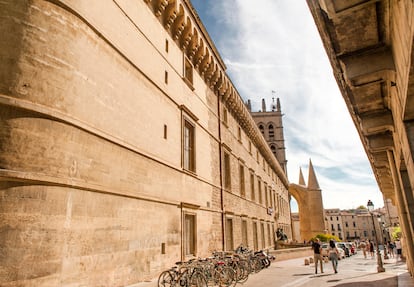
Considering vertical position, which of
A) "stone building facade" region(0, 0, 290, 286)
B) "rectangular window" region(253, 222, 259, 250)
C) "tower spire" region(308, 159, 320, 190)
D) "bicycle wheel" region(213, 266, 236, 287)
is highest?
"tower spire" region(308, 159, 320, 190)

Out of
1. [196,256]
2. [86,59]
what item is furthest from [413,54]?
[196,256]

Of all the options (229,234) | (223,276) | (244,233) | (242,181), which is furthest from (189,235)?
(242,181)

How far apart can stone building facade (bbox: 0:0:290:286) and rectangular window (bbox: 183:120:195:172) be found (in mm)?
42

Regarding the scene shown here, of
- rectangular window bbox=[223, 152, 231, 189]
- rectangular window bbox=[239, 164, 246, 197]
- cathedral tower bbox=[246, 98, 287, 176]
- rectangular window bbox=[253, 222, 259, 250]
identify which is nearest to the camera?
rectangular window bbox=[223, 152, 231, 189]

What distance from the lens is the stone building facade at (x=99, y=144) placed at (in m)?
4.98

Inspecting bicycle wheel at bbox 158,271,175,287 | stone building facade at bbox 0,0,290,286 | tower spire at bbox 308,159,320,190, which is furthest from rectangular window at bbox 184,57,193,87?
tower spire at bbox 308,159,320,190

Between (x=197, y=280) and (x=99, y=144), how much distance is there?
471 centimetres

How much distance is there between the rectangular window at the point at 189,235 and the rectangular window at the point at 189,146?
1.90 m

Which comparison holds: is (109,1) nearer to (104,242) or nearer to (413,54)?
(104,242)

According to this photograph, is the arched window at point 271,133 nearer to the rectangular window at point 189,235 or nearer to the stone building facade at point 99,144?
the stone building facade at point 99,144

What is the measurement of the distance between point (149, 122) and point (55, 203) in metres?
4.04

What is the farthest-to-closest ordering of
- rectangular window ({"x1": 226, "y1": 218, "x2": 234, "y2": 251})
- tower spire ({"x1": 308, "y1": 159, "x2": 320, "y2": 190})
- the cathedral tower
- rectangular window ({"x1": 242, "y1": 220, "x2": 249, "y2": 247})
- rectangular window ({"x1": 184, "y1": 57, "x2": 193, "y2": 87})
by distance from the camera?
the cathedral tower < tower spire ({"x1": 308, "y1": 159, "x2": 320, "y2": 190}) < rectangular window ({"x1": 242, "y1": 220, "x2": 249, "y2": 247}) < rectangular window ({"x1": 226, "y1": 218, "x2": 234, "y2": 251}) < rectangular window ({"x1": 184, "y1": 57, "x2": 193, "y2": 87})

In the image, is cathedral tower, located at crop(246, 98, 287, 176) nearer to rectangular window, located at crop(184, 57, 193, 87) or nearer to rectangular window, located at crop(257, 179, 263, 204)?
rectangular window, located at crop(257, 179, 263, 204)

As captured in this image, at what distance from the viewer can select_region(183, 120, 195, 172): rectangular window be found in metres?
11.5
